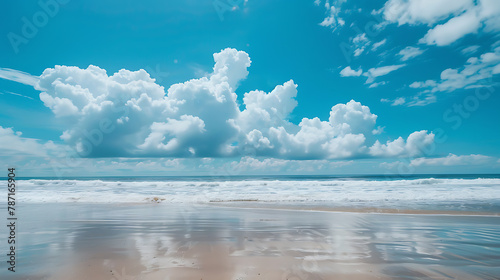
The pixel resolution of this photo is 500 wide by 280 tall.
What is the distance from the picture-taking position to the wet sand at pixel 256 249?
4.96 meters

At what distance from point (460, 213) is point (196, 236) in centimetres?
1323

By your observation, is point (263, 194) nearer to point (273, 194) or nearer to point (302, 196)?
point (273, 194)

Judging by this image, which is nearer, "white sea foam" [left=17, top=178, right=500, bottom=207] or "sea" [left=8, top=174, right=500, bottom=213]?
"sea" [left=8, top=174, right=500, bottom=213]

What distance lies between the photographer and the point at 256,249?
6512 mm

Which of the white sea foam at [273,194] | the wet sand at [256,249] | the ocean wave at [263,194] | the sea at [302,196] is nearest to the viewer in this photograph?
the wet sand at [256,249]

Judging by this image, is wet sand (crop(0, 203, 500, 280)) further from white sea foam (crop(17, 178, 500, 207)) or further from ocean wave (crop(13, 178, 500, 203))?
ocean wave (crop(13, 178, 500, 203))

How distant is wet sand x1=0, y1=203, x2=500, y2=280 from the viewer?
4961 mm

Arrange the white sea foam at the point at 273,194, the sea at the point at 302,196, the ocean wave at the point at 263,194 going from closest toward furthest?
the sea at the point at 302,196
the white sea foam at the point at 273,194
the ocean wave at the point at 263,194

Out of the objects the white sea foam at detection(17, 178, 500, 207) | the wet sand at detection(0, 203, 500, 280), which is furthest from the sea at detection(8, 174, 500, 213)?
the wet sand at detection(0, 203, 500, 280)

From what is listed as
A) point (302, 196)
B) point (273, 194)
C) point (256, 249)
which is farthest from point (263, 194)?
point (256, 249)

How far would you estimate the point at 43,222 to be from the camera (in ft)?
33.7

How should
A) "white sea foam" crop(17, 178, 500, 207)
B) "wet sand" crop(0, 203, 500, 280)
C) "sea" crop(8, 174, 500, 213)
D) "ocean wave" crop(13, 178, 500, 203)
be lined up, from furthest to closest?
"ocean wave" crop(13, 178, 500, 203) → "white sea foam" crop(17, 178, 500, 207) → "sea" crop(8, 174, 500, 213) → "wet sand" crop(0, 203, 500, 280)

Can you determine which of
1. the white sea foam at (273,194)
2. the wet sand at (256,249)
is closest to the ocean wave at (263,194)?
the white sea foam at (273,194)

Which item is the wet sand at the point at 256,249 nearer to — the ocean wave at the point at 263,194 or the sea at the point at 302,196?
the sea at the point at 302,196
